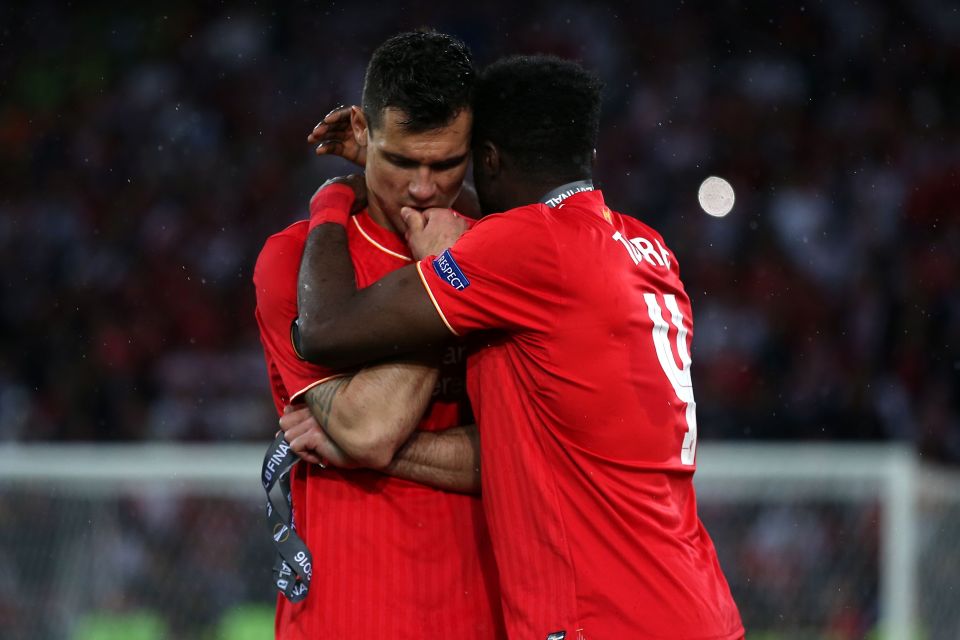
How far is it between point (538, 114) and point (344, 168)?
29.6ft

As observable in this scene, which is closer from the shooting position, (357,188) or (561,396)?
(561,396)

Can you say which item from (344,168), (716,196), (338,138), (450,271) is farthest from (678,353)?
(344,168)

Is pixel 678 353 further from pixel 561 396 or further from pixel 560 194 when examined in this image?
pixel 560 194

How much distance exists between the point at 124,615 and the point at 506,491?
4.91 metres

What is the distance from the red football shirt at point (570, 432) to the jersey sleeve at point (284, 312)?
43cm

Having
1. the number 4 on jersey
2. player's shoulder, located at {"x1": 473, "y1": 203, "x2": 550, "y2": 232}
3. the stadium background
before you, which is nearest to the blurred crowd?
the stadium background

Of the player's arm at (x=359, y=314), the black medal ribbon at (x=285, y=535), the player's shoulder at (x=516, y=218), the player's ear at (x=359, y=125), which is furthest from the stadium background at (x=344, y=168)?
the player's shoulder at (x=516, y=218)

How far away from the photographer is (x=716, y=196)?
11.3 metres

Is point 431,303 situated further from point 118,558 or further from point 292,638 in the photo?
point 118,558

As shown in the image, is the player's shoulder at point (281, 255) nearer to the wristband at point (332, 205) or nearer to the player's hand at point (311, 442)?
the wristband at point (332, 205)

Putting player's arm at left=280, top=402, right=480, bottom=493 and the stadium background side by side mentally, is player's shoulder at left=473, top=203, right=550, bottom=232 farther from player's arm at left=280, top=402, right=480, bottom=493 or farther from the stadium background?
the stadium background

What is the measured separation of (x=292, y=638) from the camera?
316cm

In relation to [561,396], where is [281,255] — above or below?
above

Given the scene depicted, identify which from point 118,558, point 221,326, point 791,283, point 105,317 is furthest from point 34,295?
point 791,283
